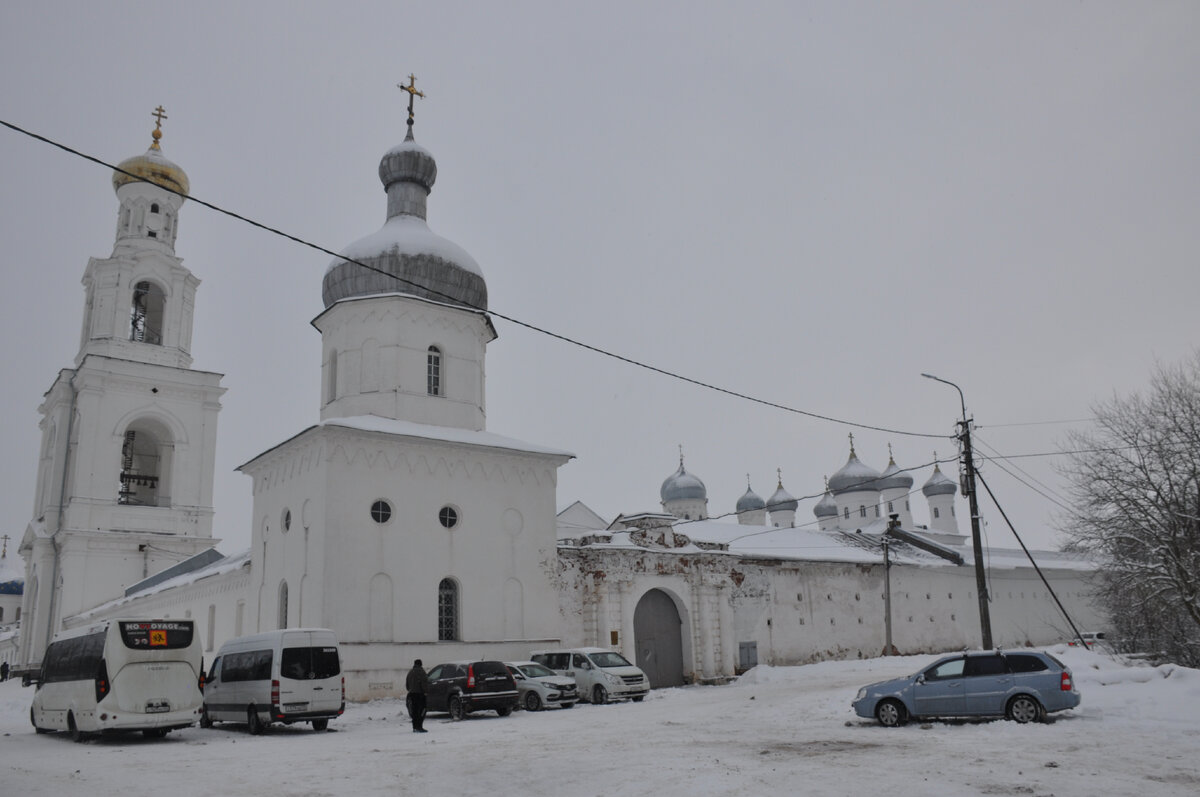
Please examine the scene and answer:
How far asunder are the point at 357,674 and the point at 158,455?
30710 millimetres

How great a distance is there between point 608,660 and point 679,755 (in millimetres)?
10807

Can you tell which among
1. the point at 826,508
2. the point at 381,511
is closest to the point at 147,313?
the point at 381,511

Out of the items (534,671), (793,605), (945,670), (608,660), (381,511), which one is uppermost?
(381,511)

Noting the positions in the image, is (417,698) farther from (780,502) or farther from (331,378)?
(780,502)

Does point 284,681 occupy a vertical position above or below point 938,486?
below

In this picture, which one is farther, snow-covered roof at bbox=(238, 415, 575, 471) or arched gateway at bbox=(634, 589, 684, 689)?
arched gateway at bbox=(634, 589, 684, 689)

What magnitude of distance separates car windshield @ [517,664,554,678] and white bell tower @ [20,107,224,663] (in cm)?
3045

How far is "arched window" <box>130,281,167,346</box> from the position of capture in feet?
151

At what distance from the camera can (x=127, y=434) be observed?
45.7 meters

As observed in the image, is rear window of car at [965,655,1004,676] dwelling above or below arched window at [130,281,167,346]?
below

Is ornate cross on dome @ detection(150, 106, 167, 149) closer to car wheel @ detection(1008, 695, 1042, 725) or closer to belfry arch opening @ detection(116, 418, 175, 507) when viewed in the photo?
belfry arch opening @ detection(116, 418, 175, 507)

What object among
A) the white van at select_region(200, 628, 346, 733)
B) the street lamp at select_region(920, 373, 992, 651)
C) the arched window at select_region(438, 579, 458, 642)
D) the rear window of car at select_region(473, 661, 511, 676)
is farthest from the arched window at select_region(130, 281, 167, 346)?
the street lamp at select_region(920, 373, 992, 651)

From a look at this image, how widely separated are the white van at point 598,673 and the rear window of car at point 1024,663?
32.2 ft

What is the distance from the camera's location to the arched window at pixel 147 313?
1809 inches
